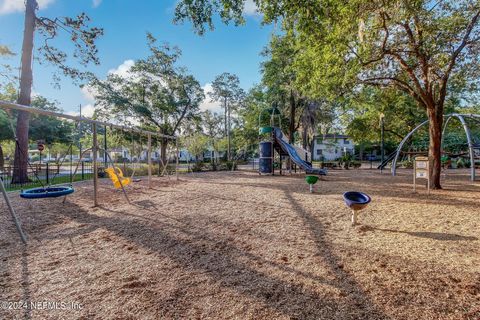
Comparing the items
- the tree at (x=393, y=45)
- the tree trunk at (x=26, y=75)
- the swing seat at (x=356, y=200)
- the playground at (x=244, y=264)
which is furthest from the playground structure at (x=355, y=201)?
the tree trunk at (x=26, y=75)

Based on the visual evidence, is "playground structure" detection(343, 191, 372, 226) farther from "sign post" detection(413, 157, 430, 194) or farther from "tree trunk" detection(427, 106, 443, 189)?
"tree trunk" detection(427, 106, 443, 189)

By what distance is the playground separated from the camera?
2195 millimetres

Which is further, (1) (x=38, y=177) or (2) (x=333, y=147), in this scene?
(2) (x=333, y=147)

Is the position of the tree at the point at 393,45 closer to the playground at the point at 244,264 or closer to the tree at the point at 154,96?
the playground at the point at 244,264

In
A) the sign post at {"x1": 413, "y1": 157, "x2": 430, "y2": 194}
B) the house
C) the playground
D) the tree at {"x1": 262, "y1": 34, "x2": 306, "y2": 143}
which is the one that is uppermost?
the tree at {"x1": 262, "y1": 34, "x2": 306, "y2": 143}

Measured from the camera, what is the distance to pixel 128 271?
2.87 meters

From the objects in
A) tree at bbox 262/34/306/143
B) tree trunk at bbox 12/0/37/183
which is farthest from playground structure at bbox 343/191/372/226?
tree at bbox 262/34/306/143

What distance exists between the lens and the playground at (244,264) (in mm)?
2195

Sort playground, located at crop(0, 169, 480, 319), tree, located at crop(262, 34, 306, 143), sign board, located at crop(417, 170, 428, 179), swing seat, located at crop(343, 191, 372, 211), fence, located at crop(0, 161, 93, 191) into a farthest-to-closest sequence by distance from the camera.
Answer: tree, located at crop(262, 34, 306, 143), fence, located at crop(0, 161, 93, 191), sign board, located at crop(417, 170, 428, 179), swing seat, located at crop(343, 191, 372, 211), playground, located at crop(0, 169, 480, 319)

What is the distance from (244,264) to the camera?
3.07 m

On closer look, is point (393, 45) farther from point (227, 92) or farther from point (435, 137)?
point (227, 92)

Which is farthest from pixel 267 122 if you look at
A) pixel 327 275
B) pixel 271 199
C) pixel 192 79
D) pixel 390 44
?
pixel 327 275

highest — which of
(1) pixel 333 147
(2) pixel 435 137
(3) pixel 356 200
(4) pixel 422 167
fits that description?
(1) pixel 333 147

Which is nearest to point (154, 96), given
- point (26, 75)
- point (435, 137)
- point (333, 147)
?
point (26, 75)
